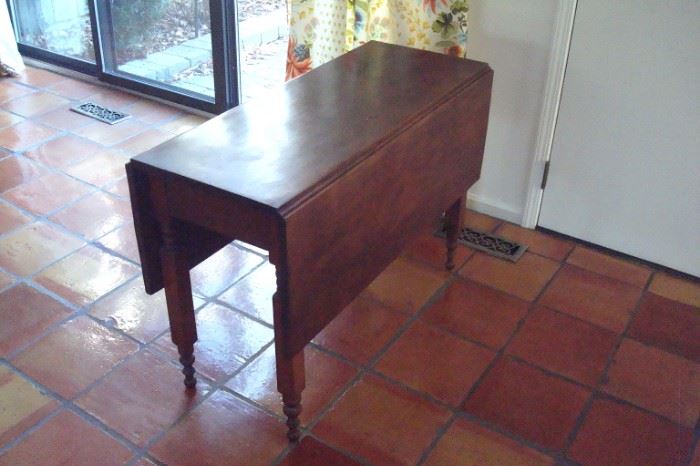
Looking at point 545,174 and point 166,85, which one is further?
point 166,85

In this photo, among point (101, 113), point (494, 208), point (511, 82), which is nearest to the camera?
point (511, 82)

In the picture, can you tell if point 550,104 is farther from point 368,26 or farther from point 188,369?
point 188,369

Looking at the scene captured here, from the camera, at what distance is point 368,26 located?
97.0 inches

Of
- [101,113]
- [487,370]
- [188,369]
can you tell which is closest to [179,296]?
[188,369]

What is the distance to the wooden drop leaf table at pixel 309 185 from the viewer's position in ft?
4.77

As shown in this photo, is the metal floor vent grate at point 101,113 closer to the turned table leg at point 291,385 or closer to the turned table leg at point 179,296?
the turned table leg at point 179,296

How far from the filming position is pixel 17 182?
2824mm

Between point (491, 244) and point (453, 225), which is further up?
point (453, 225)

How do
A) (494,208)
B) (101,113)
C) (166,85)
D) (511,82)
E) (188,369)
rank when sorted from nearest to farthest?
1. (188,369)
2. (511,82)
3. (494,208)
4. (101,113)
5. (166,85)

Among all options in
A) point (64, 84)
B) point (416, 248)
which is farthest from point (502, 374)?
point (64, 84)

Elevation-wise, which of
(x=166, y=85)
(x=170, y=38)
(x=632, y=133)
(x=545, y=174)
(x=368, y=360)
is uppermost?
(x=632, y=133)

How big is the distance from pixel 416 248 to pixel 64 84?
2273mm

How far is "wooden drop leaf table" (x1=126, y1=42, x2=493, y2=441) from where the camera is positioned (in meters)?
1.45

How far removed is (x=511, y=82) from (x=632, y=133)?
1.41 feet
